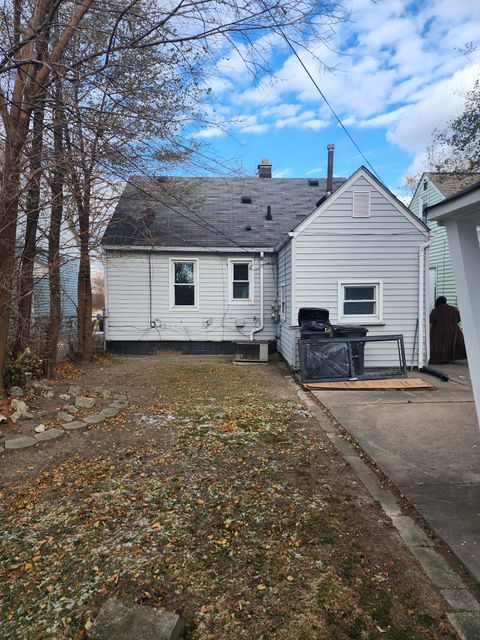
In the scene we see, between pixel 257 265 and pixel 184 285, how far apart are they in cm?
225

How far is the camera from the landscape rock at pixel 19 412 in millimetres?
4789

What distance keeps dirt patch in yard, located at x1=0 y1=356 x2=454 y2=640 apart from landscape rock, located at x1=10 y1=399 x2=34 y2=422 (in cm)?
77

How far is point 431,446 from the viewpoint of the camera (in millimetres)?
4320

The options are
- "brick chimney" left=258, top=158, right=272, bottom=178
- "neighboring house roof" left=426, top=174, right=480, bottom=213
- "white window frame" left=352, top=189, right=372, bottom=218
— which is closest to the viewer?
"neighboring house roof" left=426, top=174, right=480, bottom=213

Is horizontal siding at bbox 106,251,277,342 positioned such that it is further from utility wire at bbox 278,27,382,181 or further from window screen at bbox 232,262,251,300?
utility wire at bbox 278,27,382,181

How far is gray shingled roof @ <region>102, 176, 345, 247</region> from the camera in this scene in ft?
36.3

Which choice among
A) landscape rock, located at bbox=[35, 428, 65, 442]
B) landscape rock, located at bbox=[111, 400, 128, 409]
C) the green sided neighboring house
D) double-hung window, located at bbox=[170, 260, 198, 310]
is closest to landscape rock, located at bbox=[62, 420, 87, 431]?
landscape rock, located at bbox=[35, 428, 65, 442]

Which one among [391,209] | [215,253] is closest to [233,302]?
[215,253]

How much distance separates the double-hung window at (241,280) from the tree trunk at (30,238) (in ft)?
19.8

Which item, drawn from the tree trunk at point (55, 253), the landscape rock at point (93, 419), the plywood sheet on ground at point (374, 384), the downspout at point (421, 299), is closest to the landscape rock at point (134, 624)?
the landscape rock at point (93, 419)

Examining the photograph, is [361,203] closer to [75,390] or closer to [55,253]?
[55,253]

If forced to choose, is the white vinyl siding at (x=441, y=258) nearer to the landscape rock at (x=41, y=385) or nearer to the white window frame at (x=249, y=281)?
the white window frame at (x=249, y=281)

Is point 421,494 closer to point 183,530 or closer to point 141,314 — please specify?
point 183,530

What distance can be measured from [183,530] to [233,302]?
29.4 feet
